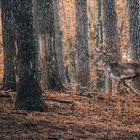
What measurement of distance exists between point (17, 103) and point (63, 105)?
246cm

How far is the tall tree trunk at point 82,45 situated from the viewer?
78.0 ft

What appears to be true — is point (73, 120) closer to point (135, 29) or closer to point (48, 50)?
point (48, 50)

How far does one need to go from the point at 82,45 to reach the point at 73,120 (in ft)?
40.7

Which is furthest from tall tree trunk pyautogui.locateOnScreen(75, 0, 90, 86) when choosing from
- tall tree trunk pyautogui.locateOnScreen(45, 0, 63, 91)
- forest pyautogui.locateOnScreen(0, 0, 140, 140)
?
tall tree trunk pyautogui.locateOnScreen(45, 0, 63, 91)

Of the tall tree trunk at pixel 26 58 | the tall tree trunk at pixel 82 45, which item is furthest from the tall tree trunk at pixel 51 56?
the tall tree trunk at pixel 82 45

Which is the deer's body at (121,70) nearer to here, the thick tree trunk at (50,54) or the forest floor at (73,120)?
the forest floor at (73,120)

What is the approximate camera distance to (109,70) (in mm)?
18844

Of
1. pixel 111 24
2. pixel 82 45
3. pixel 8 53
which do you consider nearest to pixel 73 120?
pixel 8 53

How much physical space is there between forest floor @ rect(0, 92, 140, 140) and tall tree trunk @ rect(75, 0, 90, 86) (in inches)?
285

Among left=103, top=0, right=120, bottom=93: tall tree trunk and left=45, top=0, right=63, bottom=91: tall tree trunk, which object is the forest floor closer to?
left=45, top=0, right=63, bottom=91: tall tree trunk

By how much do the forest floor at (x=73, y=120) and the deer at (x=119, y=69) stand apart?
2092 millimetres

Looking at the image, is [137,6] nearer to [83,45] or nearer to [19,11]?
[83,45]

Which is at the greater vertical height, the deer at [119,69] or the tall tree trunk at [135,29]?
the tall tree trunk at [135,29]

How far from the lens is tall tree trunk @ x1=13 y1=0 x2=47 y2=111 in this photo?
1197 cm
